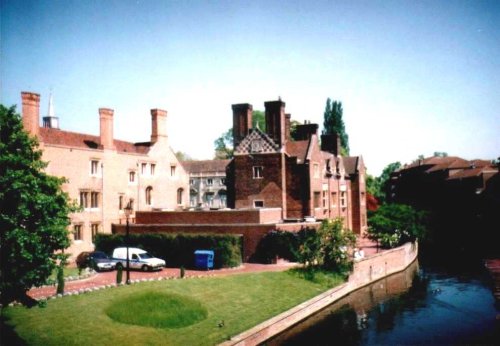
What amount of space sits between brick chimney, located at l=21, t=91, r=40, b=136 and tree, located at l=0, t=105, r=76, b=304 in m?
19.8

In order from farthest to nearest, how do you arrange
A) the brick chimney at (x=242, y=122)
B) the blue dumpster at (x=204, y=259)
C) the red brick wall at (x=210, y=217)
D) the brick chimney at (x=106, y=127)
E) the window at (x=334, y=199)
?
1. the window at (x=334, y=199)
2. the brick chimney at (x=242, y=122)
3. the brick chimney at (x=106, y=127)
4. the red brick wall at (x=210, y=217)
5. the blue dumpster at (x=204, y=259)

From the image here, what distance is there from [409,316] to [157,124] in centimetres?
3284

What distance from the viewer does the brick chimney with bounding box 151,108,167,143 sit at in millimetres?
50328

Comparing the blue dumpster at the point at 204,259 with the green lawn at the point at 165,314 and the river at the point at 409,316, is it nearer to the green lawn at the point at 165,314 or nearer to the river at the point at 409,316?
the green lawn at the point at 165,314

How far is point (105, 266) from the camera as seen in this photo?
34688 millimetres

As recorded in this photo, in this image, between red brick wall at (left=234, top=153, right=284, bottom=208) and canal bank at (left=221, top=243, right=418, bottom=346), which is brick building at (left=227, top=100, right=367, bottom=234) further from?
canal bank at (left=221, top=243, right=418, bottom=346)

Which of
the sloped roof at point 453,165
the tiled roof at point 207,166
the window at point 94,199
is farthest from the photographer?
the sloped roof at point 453,165

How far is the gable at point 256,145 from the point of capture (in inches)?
1891

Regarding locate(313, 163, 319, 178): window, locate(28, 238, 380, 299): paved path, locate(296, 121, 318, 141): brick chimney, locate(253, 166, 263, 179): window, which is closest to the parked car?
locate(28, 238, 380, 299): paved path

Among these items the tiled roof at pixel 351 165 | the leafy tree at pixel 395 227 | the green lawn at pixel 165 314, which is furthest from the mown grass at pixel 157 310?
the tiled roof at pixel 351 165

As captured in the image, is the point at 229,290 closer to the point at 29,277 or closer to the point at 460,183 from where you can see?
the point at 29,277

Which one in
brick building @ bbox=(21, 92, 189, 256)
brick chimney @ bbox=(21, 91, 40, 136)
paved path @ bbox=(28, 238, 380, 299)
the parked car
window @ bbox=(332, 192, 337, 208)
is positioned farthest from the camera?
window @ bbox=(332, 192, 337, 208)

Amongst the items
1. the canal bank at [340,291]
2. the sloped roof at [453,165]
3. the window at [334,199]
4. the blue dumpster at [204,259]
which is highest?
the sloped roof at [453,165]

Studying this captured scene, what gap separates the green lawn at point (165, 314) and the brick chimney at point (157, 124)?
23547 mm
